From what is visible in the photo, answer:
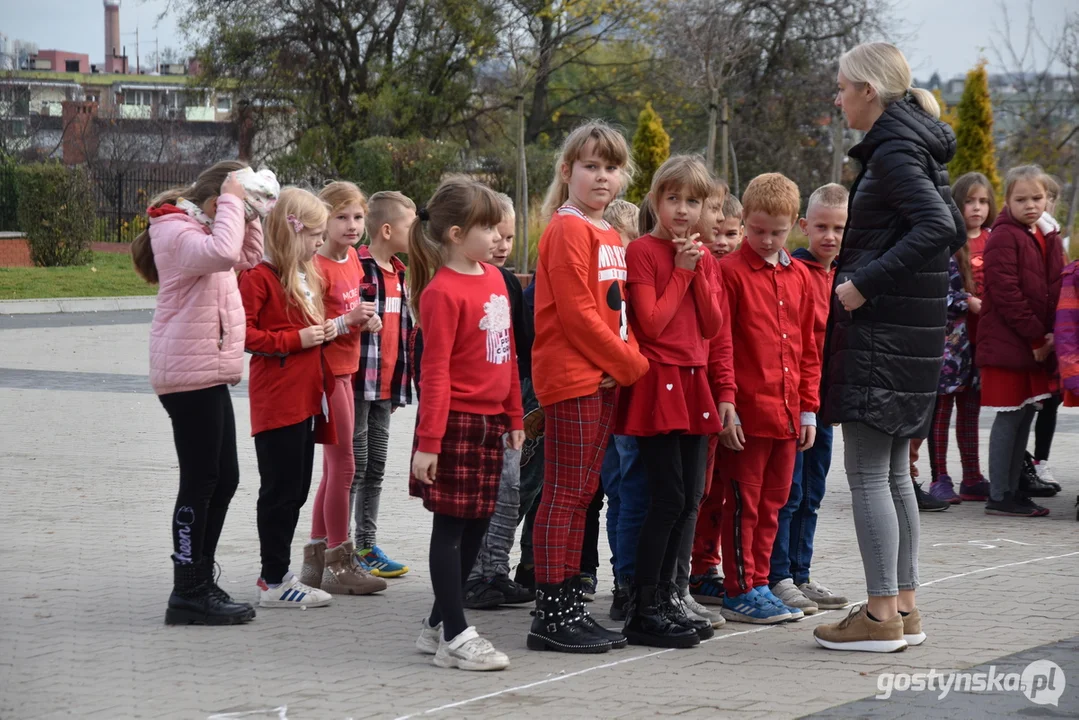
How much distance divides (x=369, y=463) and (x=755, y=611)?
1887mm

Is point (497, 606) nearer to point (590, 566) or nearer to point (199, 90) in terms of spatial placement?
point (590, 566)

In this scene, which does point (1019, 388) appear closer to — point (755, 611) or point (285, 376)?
point (755, 611)

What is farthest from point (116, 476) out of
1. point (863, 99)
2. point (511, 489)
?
point (863, 99)

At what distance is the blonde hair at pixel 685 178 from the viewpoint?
16.5 ft

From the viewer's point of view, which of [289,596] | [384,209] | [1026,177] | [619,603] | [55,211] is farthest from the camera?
[55,211]

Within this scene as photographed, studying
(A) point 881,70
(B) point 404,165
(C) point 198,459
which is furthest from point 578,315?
(B) point 404,165

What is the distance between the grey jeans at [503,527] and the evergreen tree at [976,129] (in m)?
21.8

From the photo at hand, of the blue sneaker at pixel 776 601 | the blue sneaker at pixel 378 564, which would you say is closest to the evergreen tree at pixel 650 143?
the blue sneaker at pixel 378 564

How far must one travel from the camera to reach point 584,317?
15.6 feet

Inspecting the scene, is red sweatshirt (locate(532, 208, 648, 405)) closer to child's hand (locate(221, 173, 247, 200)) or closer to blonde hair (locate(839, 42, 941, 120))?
blonde hair (locate(839, 42, 941, 120))

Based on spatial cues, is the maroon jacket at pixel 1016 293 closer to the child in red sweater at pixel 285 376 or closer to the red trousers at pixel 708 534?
the red trousers at pixel 708 534

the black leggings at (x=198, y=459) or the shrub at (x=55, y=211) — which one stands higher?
the shrub at (x=55, y=211)

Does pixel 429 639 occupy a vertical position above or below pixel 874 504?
below

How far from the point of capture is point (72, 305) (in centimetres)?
2252
